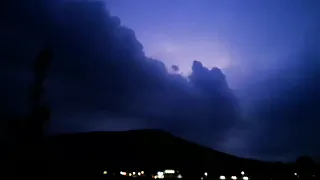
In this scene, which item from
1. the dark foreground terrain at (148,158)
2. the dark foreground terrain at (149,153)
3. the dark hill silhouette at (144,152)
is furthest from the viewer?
the dark hill silhouette at (144,152)

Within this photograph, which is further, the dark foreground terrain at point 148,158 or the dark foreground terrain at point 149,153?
the dark foreground terrain at point 149,153

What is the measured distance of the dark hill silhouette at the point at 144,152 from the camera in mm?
119062

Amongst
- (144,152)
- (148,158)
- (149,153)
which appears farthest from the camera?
(144,152)

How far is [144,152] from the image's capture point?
132 metres

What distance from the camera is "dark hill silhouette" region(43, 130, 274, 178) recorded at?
391 ft

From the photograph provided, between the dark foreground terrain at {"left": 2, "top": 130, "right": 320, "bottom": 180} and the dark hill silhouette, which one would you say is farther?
the dark hill silhouette

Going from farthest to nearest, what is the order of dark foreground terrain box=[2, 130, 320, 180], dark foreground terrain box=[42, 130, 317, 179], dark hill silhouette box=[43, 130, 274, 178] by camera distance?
1. dark hill silhouette box=[43, 130, 274, 178]
2. dark foreground terrain box=[42, 130, 317, 179]
3. dark foreground terrain box=[2, 130, 320, 180]

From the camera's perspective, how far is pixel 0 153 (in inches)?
3007

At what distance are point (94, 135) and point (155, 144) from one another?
28136mm

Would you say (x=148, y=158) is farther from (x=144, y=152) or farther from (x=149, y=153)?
(x=144, y=152)

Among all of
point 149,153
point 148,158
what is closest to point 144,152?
point 149,153

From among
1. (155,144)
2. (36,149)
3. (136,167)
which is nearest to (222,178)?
A: (136,167)

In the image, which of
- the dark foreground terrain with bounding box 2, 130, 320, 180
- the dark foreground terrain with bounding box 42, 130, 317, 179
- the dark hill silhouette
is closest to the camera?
the dark foreground terrain with bounding box 2, 130, 320, 180

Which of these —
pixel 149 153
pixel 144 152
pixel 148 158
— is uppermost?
pixel 144 152
